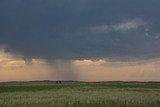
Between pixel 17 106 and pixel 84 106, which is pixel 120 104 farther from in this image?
pixel 17 106

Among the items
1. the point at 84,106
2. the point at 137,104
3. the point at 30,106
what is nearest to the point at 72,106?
the point at 84,106

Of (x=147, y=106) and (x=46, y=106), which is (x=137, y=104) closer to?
(x=147, y=106)

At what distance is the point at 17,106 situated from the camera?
100 feet

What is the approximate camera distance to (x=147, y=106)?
30.1 meters

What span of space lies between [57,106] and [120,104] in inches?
207

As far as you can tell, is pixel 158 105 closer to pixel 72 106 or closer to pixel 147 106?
pixel 147 106

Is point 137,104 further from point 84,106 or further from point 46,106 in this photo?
point 46,106

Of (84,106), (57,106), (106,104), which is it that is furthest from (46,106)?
(106,104)

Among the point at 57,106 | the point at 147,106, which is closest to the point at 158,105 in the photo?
the point at 147,106

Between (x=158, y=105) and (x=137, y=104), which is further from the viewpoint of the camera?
(x=137, y=104)

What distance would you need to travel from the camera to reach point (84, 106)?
30.5 metres

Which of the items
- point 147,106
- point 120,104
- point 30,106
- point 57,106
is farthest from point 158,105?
point 30,106

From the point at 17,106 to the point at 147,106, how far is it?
10.3 metres

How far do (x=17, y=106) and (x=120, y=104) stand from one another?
8366 mm
